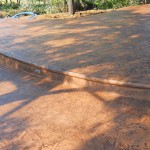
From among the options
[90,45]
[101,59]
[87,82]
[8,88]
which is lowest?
[8,88]

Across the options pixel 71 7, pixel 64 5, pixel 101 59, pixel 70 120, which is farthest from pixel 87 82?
pixel 64 5

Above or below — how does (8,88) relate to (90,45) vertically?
below

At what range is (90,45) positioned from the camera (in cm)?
630

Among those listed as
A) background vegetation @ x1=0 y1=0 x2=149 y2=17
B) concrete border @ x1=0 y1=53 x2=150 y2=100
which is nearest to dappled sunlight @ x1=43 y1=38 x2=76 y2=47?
concrete border @ x1=0 y1=53 x2=150 y2=100

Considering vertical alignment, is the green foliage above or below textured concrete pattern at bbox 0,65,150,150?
above

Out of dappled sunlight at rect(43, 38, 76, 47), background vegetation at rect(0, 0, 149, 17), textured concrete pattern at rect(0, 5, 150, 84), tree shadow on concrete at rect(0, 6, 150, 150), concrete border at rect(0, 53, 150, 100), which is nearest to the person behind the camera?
tree shadow on concrete at rect(0, 6, 150, 150)

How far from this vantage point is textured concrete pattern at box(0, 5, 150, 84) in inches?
187

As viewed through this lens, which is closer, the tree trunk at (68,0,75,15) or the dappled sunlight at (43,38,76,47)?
the dappled sunlight at (43,38,76,47)

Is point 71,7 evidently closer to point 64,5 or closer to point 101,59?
point 64,5

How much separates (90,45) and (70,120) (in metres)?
2.86

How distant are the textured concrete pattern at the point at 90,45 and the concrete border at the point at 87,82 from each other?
0.11 metres

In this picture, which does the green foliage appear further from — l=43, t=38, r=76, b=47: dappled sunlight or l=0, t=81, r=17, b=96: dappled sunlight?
l=0, t=81, r=17, b=96: dappled sunlight

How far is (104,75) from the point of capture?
4488 mm

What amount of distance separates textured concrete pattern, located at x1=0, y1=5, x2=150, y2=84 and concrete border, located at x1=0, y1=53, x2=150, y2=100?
107mm
